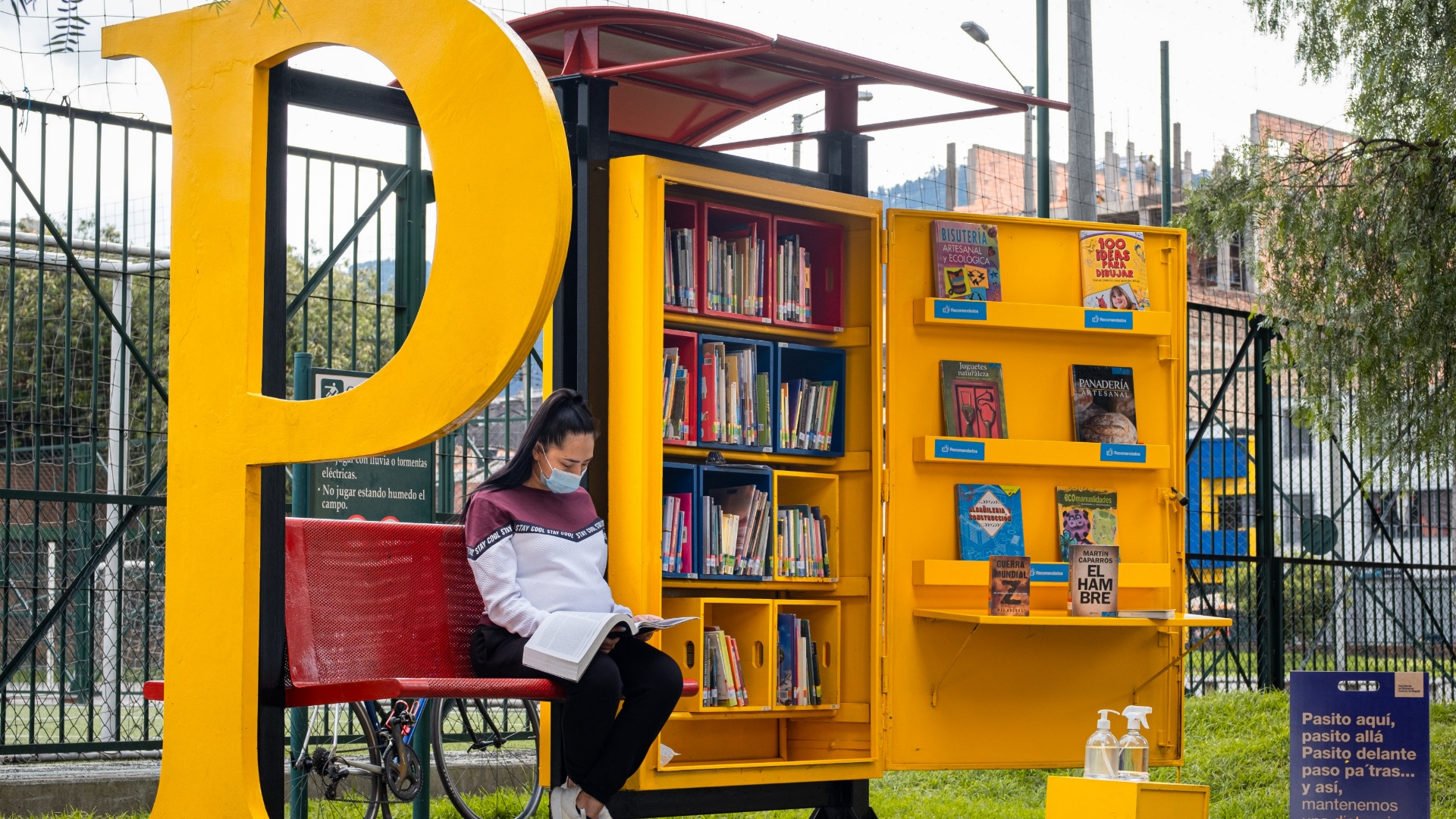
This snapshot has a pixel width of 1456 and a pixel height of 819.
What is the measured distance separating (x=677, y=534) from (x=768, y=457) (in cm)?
61

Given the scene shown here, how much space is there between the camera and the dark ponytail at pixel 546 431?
474 cm

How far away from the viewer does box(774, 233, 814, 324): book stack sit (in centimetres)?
570

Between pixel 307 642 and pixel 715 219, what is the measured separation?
7.26 ft

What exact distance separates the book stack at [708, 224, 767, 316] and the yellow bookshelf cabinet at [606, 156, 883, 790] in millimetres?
61

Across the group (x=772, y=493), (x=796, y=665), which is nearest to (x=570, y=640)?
(x=772, y=493)

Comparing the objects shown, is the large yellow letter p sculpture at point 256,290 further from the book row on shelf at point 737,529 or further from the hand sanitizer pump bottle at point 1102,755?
the hand sanitizer pump bottle at point 1102,755

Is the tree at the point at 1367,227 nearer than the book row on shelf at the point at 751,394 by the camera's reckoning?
No

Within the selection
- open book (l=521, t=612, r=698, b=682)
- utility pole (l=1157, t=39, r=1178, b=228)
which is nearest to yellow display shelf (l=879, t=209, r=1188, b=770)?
open book (l=521, t=612, r=698, b=682)

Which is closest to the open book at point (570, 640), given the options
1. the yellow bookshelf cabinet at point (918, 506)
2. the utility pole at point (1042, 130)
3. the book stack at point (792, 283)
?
the yellow bookshelf cabinet at point (918, 506)

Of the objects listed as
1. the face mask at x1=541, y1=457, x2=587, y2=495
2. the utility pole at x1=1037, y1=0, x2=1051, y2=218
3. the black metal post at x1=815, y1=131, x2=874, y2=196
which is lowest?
the face mask at x1=541, y1=457, x2=587, y2=495

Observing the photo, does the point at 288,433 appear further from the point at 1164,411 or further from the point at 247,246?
the point at 1164,411

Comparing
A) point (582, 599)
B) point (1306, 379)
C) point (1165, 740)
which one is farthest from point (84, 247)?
point (1306, 379)

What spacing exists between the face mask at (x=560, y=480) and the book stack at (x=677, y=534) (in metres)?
0.53

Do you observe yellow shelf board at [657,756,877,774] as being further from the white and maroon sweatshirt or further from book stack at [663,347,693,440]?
book stack at [663,347,693,440]
